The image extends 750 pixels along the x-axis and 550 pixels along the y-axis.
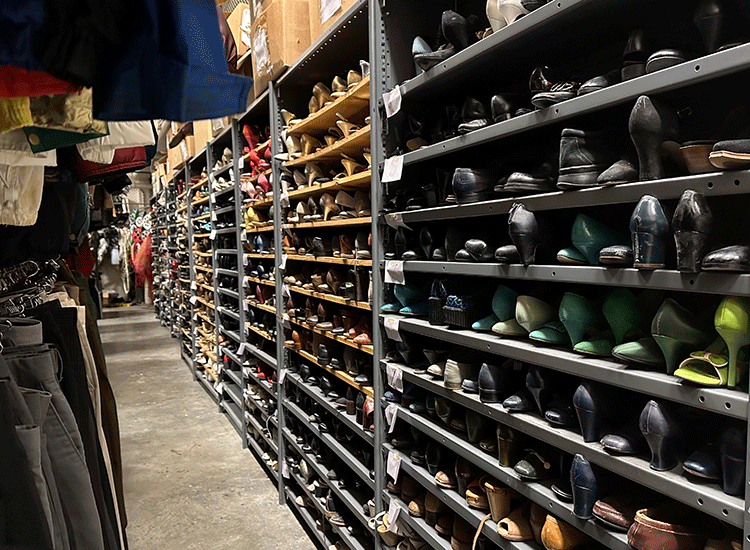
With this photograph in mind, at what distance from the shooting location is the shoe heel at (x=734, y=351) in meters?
0.99

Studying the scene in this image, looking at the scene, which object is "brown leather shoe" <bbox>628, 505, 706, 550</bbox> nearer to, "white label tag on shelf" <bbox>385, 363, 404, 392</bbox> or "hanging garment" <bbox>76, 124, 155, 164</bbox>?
"white label tag on shelf" <bbox>385, 363, 404, 392</bbox>

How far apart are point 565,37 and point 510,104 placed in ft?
0.77

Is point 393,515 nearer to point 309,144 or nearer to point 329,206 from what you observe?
point 329,206

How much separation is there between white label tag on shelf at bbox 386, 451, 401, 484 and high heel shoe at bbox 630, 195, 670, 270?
4.36 feet

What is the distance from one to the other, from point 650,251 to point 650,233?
0.12 feet

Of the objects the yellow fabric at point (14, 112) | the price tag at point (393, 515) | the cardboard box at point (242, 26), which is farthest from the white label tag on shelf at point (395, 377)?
the cardboard box at point (242, 26)

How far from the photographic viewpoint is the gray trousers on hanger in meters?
1.20

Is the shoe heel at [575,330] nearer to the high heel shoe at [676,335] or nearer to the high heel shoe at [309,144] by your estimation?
the high heel shoe at [676,335]

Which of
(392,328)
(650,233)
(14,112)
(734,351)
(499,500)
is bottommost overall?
(499,500)

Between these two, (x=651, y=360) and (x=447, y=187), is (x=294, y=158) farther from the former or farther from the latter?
(x=651, y=360)

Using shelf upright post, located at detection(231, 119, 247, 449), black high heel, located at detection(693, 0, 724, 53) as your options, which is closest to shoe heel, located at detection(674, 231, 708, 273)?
black high heel, located at detection(693, 0, 724, 53)

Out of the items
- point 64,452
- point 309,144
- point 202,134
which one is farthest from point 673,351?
point 202,134

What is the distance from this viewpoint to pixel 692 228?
1.00 metres

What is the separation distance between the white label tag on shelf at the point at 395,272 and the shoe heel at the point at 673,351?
1.04 meters
